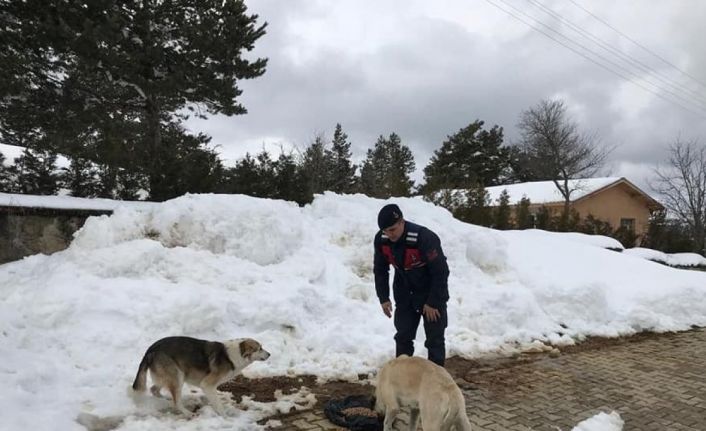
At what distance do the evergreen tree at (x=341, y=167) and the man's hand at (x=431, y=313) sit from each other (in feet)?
70.6

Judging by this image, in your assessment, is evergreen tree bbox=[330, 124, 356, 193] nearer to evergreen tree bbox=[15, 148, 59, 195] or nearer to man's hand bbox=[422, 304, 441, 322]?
evergreen tree bbox=[15, 148, 59, 195]

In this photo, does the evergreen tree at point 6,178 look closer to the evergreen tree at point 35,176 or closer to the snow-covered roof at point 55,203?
the evergreen tree at point 35,176

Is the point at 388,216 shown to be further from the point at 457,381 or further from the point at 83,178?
the point at 83,178

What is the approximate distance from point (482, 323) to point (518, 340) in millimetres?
Answer: 585

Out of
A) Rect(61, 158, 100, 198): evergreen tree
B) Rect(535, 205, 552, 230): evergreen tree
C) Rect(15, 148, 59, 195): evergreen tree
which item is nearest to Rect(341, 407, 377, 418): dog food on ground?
Rect(61, 158, 100, 198): evergreen tree

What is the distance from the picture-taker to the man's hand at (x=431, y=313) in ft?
14.4

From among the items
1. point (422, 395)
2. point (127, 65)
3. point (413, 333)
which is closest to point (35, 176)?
point (127, 65)

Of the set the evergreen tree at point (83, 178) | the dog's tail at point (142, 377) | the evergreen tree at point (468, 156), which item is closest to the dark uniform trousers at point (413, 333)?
the dog's tail at point (142, 377)

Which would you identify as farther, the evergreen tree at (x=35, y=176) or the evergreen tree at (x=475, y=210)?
the evergreen tree at (x=475, y=210)

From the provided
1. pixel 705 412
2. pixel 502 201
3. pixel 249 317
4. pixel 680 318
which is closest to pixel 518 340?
pixel 705 412

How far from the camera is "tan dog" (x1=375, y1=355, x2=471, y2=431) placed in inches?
131

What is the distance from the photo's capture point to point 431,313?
438 centimetres

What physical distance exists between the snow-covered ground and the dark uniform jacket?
4.98 ft

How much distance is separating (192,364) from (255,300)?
2324 millimetres
